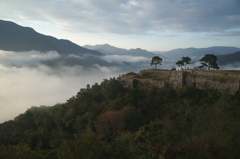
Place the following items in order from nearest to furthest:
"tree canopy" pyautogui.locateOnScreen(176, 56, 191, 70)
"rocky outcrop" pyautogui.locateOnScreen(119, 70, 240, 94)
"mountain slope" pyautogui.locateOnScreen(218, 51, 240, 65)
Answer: "rocky outcrop" pyautogui.locateOnScreen(119, 70, 240, 94) < "tree canopy" pyautogui.locateOnScreen(176, 56, 191, 70) < "mountain slope" pyautogui.locateOnScreen(218, 51, 240, 65)

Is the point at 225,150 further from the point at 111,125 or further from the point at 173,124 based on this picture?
the point at 111,125

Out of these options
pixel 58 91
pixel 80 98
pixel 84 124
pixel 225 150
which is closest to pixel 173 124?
pixel 225 150

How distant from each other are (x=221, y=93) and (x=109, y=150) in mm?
13778

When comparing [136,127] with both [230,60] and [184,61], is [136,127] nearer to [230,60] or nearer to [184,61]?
[184,61]

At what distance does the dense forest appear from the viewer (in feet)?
26.9

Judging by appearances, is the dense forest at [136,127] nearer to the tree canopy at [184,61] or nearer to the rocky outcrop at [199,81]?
the rocky outcrop at [199,81]

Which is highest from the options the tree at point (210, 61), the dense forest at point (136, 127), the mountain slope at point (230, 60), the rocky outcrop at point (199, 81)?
the mountain slope at point (230, 60)

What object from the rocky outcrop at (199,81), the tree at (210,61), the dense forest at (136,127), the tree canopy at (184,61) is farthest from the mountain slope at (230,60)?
the dense forest at (136,127)

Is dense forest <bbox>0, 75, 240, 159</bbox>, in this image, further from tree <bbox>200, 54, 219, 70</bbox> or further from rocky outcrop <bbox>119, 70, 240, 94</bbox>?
tree <bbox>200, 54, 219, 70</bbox>

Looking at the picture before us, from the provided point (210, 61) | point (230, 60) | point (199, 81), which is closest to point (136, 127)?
point (199, 81)

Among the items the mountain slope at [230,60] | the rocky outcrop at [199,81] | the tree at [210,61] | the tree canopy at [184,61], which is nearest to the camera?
the rocky outcrop at [199,81]

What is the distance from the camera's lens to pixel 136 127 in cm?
1723

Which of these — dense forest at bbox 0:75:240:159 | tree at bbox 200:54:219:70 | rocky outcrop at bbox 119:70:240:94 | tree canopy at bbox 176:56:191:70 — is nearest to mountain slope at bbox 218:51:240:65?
tree canopy at bbox 176:56:191:70

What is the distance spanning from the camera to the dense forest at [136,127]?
8.21m
